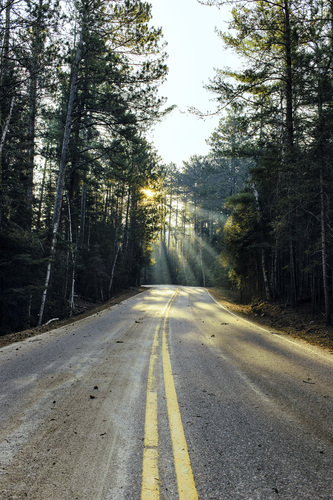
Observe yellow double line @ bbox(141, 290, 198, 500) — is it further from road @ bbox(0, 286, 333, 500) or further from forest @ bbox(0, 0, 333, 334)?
forest @ bbox(0, 0, 333, 334)

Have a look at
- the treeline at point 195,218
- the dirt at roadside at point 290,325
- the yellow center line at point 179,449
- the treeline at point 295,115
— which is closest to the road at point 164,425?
the yellow center line at point 179,449

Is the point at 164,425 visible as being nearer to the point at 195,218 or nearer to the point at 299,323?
the point at 299,323

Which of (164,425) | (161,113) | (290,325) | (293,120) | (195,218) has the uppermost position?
(195,218)

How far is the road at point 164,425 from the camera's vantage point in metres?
2.17

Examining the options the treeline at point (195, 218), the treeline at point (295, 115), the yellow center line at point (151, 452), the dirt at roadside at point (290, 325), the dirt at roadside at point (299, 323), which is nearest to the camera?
the yellow center line at point (151, 452)

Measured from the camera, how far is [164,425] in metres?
3.08

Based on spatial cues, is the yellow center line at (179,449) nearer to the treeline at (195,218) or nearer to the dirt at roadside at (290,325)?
the dirt at roadside at (290,325)

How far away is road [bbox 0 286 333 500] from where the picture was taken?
217 centimetres

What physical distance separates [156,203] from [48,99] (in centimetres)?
1875

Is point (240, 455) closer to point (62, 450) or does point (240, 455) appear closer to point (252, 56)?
point (62, 450)

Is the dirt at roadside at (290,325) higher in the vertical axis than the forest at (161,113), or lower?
lower

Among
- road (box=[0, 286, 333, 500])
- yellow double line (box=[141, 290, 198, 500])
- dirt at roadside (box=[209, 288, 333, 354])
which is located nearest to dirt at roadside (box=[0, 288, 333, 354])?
dirt at roadside (box=[209, 288, 333, 354])

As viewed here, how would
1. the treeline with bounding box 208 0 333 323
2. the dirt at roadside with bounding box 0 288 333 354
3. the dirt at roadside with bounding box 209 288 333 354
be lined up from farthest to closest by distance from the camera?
the treeline with bounding box 208 0 333 323
the dirt at roadside with bounding box 209 288 333 354
the dirt at roadside with bounding box 0 288 333 354

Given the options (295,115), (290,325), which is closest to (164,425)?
(290,325)
